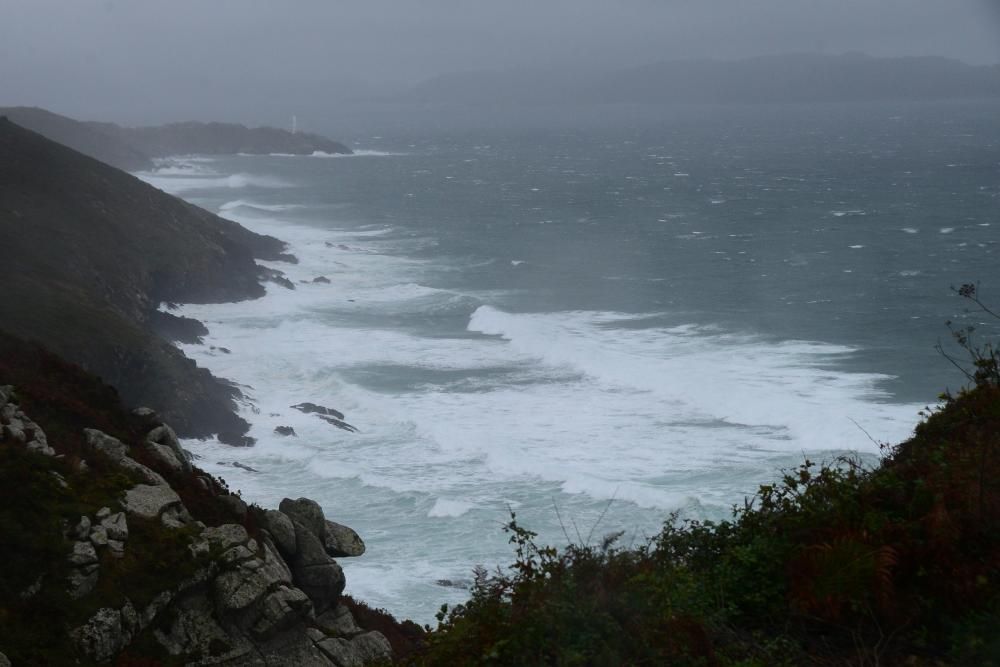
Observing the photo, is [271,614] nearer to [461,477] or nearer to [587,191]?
[461,477]

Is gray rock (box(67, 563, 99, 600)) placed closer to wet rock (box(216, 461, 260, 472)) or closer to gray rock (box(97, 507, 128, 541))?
gray rock (box(97, 507, 128, 541))

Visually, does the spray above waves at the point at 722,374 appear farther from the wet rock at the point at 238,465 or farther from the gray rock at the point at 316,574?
the gray rock at the point at 316,574

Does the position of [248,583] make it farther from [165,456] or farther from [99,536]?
[165,456]

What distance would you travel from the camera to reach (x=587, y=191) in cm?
11650

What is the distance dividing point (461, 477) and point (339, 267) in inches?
1541

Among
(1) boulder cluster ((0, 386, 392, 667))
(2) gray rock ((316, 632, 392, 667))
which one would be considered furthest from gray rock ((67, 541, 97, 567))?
(2) gray rock ((316, 632, 392, 667))

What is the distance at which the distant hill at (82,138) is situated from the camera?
115 metres

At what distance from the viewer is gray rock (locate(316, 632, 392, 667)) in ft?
37.7

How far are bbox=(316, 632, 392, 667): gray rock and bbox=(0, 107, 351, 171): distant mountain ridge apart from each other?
115461mm

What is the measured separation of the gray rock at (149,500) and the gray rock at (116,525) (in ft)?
0.85

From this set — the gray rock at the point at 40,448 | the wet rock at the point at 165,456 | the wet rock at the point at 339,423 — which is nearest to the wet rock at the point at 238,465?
the wet rock at the point at 339,423

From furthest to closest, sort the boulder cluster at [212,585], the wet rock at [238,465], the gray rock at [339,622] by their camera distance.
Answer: the wet rock at [238,465] → the gray rock at [339,622] → the boulder cluster at [212,585]

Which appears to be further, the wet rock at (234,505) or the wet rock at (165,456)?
the wet rock at (165,456)

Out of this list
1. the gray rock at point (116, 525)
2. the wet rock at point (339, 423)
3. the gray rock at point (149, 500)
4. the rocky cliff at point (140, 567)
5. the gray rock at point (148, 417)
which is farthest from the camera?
the wet rock at point (339, 423)
